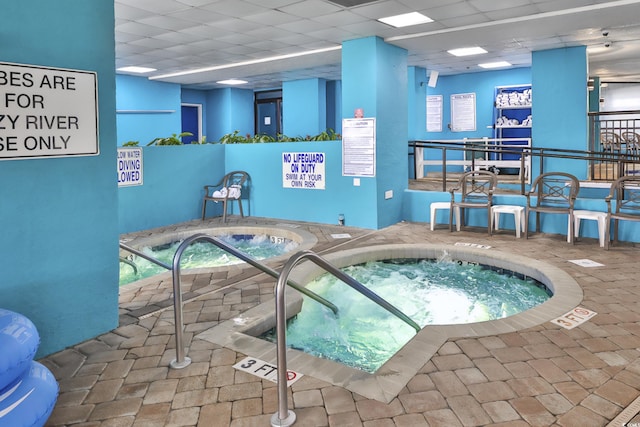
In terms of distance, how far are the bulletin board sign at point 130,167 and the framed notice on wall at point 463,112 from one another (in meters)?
7.65

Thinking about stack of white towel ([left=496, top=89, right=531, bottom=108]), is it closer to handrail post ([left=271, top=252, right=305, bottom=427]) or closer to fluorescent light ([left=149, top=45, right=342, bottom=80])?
fluorescent light ([left=149, top=45, right=342, bottom=80])

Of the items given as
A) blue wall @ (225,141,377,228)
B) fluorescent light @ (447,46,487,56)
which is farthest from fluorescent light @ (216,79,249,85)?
fluorescent light @ (447,46,487,56)

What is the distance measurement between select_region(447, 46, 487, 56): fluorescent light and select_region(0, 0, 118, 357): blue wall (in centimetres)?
677

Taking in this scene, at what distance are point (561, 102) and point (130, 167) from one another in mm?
7522

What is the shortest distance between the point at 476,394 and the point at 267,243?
5.34 metres

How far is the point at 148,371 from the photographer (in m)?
2.88

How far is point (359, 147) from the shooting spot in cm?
762

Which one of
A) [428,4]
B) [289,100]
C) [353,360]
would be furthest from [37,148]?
[289,100]

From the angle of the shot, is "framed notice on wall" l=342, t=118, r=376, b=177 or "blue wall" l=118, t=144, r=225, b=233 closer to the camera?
"framed notice on wall" l=342, t=118, r=376, b=177

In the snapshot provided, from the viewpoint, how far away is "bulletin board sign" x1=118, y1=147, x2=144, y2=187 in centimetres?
741

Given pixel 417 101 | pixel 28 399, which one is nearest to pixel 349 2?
pixel 28 399

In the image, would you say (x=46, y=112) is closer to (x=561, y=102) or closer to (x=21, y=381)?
(x=21, y=381)

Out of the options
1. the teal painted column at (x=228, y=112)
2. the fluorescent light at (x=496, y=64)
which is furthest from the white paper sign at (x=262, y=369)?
the teal painted column at (x=228, y=112)

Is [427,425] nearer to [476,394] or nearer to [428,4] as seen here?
[476,394]
